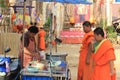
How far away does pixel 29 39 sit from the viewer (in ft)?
26.5

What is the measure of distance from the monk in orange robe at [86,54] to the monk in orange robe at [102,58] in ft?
0.97

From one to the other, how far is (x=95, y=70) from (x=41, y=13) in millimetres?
17776

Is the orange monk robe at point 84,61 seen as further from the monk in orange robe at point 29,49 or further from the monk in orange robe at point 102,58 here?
the monk in orange robe at point 29,49

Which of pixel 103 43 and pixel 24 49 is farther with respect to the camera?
pixel 24 49

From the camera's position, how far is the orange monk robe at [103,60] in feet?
23.2

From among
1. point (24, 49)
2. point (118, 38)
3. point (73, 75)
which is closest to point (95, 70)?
point (24, 49)

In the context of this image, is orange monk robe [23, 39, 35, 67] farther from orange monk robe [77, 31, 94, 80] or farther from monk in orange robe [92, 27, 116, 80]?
monk in orange robe [92, 27, 116, 80]

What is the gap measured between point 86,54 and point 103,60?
3.73 ft

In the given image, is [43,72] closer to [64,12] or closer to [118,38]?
[118,38]

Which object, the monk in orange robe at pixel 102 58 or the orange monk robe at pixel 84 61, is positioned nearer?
the monk in orange robe at pixel 102 58

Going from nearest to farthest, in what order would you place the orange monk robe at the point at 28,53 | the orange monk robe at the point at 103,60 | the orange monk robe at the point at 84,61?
the orange monk robe at the point at 103,60, the orange monk robe at the point at 28,53, the orange monk robe at the point at 84,61

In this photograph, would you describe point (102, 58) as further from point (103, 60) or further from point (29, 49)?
point (29, 49)

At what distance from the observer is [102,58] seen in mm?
7188

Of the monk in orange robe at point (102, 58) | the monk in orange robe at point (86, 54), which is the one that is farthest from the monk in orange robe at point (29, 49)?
the monk in orange robe at point (102, 58)
